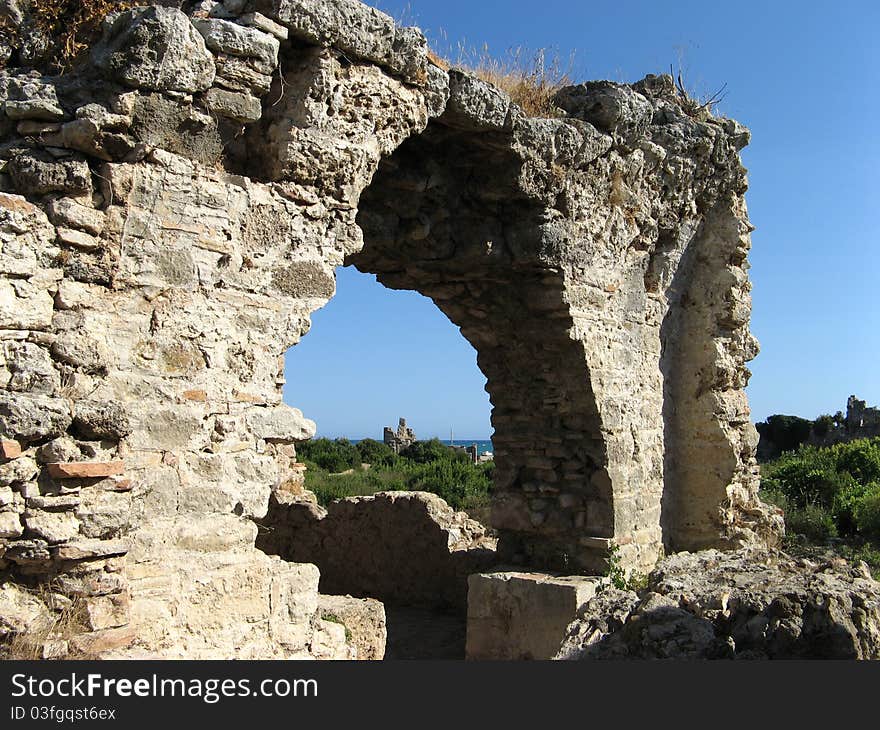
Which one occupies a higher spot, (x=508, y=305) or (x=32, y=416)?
(x=508, y=305)

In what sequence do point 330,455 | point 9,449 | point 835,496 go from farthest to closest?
point 330,455, point 835,496, point 9,449

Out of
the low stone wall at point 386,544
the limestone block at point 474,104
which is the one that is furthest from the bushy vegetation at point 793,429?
the limestone block at point 474,104

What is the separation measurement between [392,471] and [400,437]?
5.29 metres

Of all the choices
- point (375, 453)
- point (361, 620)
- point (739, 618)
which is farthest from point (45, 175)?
point (375, 453)

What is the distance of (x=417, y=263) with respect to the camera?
627 cm

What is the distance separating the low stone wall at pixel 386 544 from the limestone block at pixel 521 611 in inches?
51.7

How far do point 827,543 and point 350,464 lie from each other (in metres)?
11.3

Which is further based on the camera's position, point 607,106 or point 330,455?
point 330,455

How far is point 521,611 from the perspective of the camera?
6043mm

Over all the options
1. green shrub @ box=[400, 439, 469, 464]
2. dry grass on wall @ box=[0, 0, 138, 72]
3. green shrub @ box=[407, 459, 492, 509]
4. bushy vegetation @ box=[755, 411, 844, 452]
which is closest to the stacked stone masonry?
dry grass on wall @ box=[0, 0, 138, 72]

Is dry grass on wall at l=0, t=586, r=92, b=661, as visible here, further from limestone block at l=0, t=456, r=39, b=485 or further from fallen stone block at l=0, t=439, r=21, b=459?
fallen stone block at l=0, t=439, r=21, b=459

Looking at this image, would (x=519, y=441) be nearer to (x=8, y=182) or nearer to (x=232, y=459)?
(x=232, y=459)

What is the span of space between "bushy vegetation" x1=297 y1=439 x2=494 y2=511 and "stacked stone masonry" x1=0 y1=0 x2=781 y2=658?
24.0 ft

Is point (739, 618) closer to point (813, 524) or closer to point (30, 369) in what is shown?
point (30, 369)
